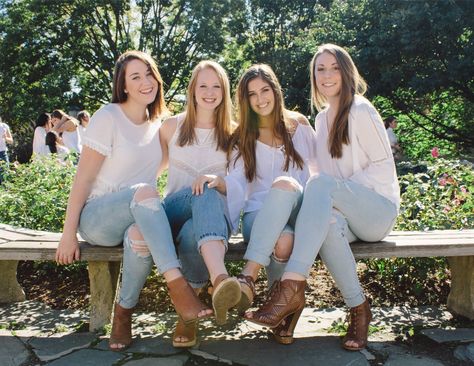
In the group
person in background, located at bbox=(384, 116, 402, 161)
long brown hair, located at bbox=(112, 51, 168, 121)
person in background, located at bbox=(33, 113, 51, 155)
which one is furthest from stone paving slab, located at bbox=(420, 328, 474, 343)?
person in background, located at bbox=(384, 116, 402, 161)

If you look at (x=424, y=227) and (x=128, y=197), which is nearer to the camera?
(x=128, y=197)

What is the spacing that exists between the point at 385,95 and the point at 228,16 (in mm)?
9554

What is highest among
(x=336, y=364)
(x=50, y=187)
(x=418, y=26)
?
(x=418, y=26)

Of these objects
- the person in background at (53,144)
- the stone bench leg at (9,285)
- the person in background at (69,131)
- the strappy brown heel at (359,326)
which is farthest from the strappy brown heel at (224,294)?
the person in background at (69,131)

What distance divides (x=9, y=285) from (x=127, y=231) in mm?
1473

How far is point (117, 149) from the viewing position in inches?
112

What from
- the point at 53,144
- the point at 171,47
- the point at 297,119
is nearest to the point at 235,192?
the point at 297,119

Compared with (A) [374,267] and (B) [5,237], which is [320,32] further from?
(B) [5,237]

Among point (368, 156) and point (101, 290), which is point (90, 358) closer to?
point (101, 290)

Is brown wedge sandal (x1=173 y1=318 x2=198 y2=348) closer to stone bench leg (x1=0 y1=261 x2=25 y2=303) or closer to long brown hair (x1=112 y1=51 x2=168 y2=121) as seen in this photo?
long brown hair (x1=112 y1=51 x2=168 y2=121)

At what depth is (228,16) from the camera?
19.4 metres

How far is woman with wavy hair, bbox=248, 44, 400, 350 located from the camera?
250cm

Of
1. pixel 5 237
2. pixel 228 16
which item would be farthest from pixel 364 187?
pixel 228 16

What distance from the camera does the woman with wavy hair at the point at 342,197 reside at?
2.50m
